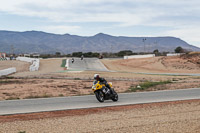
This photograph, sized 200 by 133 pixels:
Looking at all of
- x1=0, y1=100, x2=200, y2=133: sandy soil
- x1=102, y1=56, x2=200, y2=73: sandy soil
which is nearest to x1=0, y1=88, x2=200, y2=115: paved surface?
x1=0, y1=100, x2=200, y2=133: sandy soil

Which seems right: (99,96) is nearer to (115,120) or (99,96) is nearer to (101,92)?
(101,92)

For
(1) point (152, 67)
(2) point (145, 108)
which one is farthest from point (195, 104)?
(1) point (152, 67)

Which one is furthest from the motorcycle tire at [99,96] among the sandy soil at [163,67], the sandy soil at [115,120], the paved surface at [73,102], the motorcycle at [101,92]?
the sandy soil at [163,67]

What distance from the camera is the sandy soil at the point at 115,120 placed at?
976 cm

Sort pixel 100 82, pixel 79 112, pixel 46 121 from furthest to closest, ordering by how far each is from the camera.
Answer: pixel 100 82, pixel 79 112, pixel 46 121

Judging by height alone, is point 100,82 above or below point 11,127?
above

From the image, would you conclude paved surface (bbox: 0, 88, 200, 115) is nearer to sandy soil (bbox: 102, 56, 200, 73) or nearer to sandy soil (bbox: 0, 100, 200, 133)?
sandy soil (bbox: 0, 100, 200, 133)

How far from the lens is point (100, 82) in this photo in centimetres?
1524

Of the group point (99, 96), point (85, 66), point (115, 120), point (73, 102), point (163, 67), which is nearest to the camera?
point (115, 120)

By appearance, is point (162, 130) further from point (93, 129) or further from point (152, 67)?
point (152, 67)

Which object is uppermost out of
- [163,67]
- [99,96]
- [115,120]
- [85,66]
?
[85,66]

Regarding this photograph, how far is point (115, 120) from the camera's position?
1107cm

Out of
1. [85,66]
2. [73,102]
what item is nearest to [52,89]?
[73,102]

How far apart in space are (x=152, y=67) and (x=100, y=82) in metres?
52.0
